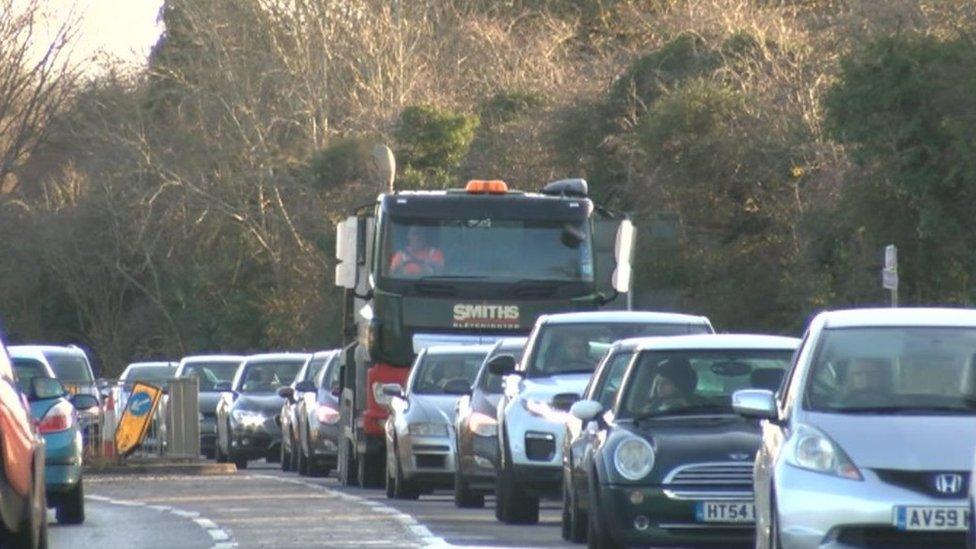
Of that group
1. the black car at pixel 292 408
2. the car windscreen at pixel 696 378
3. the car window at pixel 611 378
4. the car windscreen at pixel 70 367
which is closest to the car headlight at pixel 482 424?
the car window at pixel 611 378

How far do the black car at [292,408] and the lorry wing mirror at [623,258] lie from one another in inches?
277

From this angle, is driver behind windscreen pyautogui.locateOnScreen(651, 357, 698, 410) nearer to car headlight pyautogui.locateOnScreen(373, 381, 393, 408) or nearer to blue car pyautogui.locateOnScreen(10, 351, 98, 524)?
blue car pyautogui.locateOnScreen(10, 351, 98, 524)

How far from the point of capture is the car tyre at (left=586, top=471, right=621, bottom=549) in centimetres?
1527

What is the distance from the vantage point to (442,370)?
25250 mm

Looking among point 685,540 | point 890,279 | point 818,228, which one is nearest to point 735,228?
point 818,228

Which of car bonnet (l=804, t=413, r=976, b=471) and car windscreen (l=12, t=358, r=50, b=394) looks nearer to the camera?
car bonnet (l=804, t=413, r=976, b=471)

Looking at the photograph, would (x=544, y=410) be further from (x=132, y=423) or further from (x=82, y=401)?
(x=132, y=423)

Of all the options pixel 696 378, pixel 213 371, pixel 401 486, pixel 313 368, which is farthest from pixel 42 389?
pixel 213 371

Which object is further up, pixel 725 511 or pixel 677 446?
pixel 677 446

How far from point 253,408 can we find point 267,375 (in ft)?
4.45

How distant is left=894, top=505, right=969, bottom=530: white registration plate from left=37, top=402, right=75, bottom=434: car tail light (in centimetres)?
924

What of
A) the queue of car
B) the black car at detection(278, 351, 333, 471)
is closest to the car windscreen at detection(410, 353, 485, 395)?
the queue of car

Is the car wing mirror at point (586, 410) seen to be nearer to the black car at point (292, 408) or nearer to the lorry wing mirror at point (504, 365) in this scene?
the lorry wing mirror at point (504, 365)

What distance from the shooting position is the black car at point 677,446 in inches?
594
